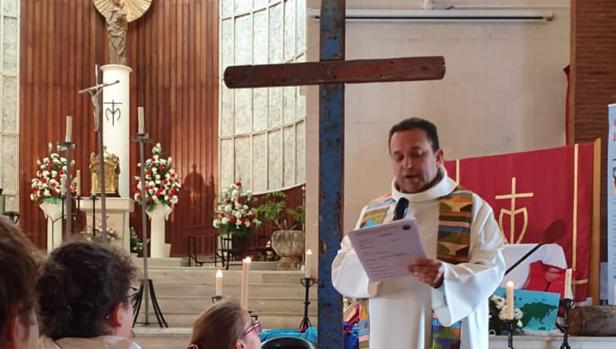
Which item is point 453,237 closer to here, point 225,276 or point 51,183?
point 225,276

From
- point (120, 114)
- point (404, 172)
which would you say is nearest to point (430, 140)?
point (404, 172)

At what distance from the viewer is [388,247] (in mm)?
2508

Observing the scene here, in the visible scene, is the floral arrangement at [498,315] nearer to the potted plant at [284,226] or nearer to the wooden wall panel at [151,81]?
the potted plant at [284,226]

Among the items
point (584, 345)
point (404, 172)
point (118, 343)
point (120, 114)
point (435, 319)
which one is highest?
point (120, 114)

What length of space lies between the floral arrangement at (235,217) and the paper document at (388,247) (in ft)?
25.1

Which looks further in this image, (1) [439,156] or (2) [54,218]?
(2) [54,218]

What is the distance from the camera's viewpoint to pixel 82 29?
12258mm

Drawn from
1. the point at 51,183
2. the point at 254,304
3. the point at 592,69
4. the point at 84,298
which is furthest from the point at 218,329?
the point at 51,183

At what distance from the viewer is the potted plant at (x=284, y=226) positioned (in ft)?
30.5

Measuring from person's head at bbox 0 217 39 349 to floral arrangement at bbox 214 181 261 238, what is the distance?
30.5 ft

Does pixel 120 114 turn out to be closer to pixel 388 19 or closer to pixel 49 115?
pixel 49 115

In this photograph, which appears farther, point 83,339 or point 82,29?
point 82,29

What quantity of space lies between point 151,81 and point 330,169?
33.4 feet

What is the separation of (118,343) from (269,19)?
10366 millimetres
